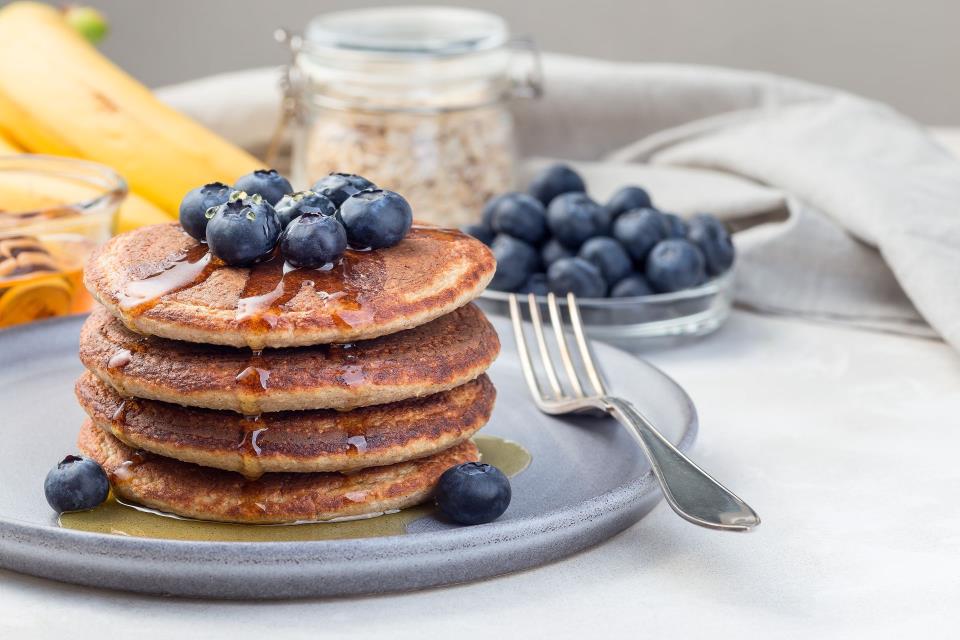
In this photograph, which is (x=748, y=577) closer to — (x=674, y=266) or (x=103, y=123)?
(x=674, y=266)

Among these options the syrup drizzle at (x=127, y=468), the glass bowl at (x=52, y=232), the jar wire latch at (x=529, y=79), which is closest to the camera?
the syrup drizzle at (x=127, y=468)

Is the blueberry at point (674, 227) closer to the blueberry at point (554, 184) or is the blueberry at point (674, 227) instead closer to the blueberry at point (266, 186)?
the blueberry at point (554, 184)

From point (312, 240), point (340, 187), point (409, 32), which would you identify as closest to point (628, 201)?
point (409, 32)

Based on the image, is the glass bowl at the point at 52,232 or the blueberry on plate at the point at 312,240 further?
the glass bowl at the point at 52,232

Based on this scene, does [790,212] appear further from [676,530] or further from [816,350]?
[676,530]

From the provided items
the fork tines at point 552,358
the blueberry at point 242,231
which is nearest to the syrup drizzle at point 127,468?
the blueberry at point 242,231

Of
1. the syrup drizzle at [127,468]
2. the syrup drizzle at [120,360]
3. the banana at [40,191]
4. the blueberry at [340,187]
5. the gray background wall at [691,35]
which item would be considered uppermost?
the blueberry at [340,187]

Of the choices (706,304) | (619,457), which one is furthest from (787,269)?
(619,457)
